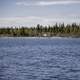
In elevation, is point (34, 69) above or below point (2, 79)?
below

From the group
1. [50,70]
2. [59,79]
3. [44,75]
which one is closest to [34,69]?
[50,70]

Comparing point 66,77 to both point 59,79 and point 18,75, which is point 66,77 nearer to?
point 59,79

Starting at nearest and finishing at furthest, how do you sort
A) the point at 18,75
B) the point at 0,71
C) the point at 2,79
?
the point at 2,79 → the point at 18,75 → the point at 0,71

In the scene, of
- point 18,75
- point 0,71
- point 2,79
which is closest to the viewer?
point 2,79

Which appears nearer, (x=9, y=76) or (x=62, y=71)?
(x=9, y=76)

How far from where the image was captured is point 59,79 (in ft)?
121

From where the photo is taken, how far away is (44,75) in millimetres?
39844

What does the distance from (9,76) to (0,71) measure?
4.55 m

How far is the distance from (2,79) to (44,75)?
551 centimetres

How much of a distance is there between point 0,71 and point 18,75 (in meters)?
4.06

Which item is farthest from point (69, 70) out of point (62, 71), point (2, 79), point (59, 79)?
point (2, 79)

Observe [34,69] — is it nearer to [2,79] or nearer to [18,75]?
[18,75]

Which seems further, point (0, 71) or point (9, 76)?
point (0, 71)

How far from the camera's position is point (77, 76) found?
39156mm
